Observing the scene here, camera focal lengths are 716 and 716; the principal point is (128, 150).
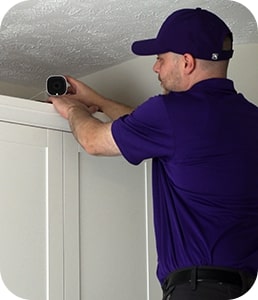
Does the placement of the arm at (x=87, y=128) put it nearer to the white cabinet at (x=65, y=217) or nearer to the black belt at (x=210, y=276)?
the white cabinet at (x=65, y=217)

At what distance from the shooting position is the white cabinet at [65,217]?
183 cm

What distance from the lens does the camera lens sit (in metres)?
1.98

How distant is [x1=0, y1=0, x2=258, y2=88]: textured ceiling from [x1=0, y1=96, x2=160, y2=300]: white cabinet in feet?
0.87

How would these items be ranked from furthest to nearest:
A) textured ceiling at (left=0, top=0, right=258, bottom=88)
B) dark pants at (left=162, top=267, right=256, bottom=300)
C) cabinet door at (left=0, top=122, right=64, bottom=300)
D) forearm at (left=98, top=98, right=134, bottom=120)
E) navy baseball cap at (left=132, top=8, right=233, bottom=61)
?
forearm at (left=98, top=98, right=134, bottom=120) < textured ceiling at (left=0, top=0, right=258, bottom=88) < cabinet door at (left=0, top=122, right=64, bottom=300) < navy baseball cap at (left=132, top=8, right=233, bottom=61) < dark pants at (left=162, top=267, right=256, bottom=300)

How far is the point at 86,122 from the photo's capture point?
1.77m

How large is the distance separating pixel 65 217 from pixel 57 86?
14.3 inches

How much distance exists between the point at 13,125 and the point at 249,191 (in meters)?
0.63

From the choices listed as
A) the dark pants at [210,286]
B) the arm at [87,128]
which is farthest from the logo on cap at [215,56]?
the dark pants at [210,286]

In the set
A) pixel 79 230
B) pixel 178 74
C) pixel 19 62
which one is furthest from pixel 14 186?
pixel 19 62

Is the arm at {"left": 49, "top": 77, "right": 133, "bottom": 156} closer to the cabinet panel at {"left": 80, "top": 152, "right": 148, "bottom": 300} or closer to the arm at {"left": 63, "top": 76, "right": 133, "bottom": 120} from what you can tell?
the arm at {"left": 63, "top": 76, "right": 133, "bottom": 120}

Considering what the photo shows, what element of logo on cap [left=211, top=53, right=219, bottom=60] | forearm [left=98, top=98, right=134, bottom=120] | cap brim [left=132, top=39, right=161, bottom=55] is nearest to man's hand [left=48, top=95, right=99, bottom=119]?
forearm [left=98, top=98, right=134, bottom=120]

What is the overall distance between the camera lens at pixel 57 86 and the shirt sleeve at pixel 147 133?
1.22ft

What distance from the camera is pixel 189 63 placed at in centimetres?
170

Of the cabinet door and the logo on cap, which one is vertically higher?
the logo on cap
